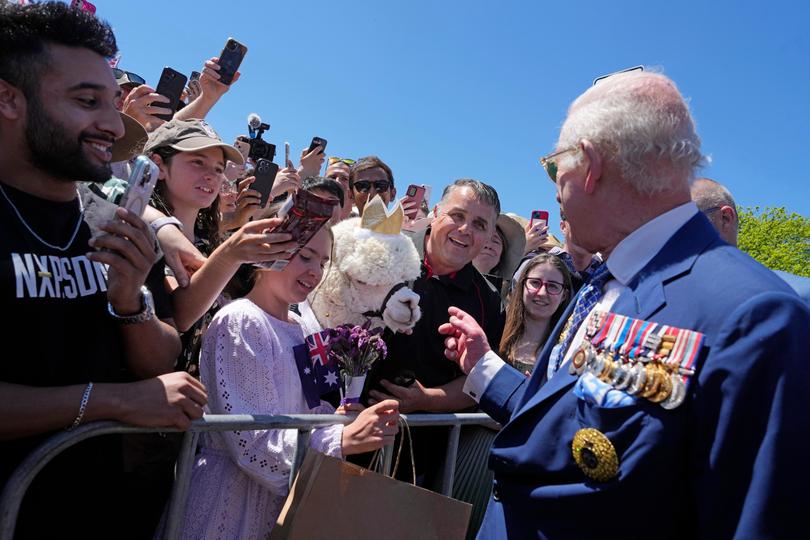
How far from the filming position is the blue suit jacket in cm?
134

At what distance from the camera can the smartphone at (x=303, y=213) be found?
2.28m

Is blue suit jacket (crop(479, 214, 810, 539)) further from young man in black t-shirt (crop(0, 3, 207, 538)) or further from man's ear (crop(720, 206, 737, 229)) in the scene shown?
man's ear (crop(720, 206, 737, 229))

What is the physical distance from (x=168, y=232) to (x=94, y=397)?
1.02 m

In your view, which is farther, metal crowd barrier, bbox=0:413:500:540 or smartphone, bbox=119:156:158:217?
smartphone, bbox=119:156:158:217

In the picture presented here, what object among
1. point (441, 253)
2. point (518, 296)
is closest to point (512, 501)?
point (441, 253)

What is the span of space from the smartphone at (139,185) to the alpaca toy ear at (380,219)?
1565 mm

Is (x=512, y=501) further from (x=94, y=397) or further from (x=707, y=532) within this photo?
(x=94, y=397)

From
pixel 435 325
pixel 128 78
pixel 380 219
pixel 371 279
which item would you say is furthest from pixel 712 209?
pixel 128 78

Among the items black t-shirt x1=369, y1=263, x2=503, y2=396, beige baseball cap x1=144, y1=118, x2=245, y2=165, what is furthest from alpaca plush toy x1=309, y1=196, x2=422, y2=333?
beige baseball cap x1=144, y1=118, x2=245, y2=165

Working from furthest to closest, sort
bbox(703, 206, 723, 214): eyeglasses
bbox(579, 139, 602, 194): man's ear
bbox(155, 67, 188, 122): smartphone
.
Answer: bbox(155, 67, 188, 122): smartphone → bbox(703, 206, 723, 214): eyeglasses → bbox(579, 139, 602, 194): man's ear

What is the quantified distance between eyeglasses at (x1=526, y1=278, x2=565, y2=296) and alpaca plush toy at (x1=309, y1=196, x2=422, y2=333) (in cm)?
134

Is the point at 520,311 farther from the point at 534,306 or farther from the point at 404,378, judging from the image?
the point at 404,378

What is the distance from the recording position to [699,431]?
1.43 metres

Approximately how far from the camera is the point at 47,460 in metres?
1.76
